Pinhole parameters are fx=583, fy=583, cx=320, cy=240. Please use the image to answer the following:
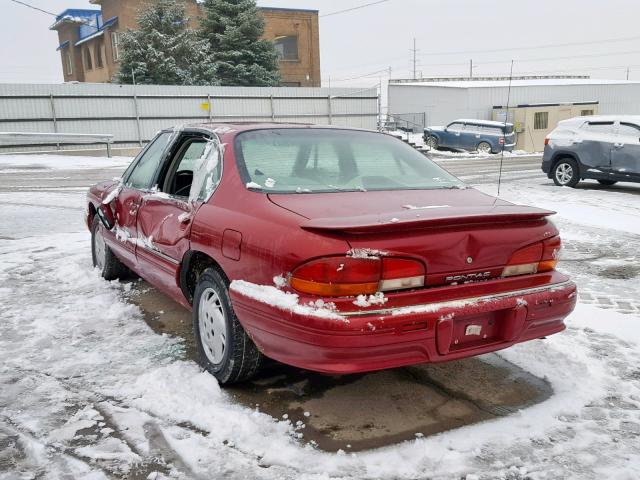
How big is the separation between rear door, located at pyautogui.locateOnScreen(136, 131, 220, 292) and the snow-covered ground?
0.54 meters

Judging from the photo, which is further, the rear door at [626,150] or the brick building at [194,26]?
the brick building at [194,26]

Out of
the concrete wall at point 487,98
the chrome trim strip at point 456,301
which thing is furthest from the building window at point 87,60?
the chrome trim strip at point 456,301

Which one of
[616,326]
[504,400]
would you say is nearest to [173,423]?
[504,400]

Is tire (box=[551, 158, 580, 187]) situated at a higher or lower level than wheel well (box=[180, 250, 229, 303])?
lower

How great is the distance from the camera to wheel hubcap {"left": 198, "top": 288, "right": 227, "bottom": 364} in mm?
3312

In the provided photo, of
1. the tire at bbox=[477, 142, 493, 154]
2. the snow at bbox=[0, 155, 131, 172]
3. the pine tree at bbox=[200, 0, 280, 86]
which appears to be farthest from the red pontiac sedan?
the pine tree at bbox=[200, 0, 280, 86]

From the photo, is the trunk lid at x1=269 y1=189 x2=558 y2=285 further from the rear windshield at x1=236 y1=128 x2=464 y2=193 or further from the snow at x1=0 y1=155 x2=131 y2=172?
the snow at x1=0 y1=155 x2=131 y2=172

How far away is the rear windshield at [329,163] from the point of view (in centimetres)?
343

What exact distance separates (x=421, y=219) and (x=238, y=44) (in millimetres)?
30462

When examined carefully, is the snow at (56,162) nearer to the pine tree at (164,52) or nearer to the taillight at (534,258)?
the pine tree at (164,52)

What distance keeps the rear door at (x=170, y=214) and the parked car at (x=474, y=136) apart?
2490cm

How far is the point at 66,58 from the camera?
48.2m

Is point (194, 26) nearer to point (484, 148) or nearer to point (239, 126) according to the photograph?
point (484, 148)

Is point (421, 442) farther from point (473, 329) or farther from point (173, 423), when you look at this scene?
point (173, 423)
